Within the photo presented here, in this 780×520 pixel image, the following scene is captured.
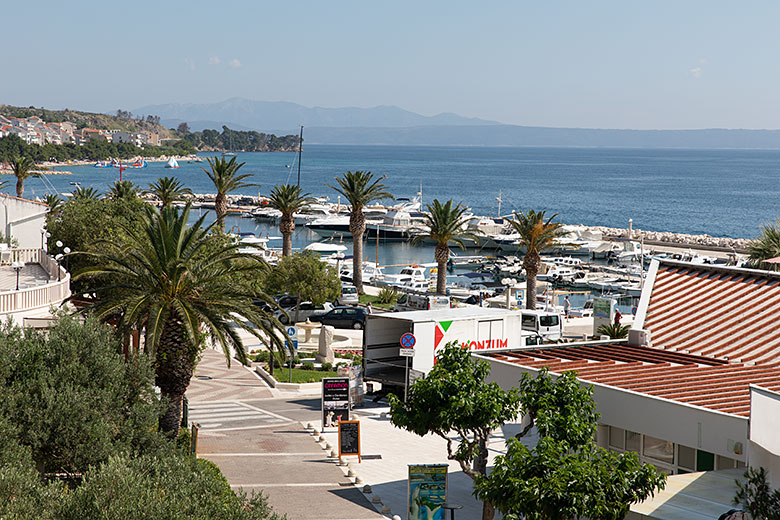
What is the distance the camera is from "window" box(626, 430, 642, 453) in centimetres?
1698

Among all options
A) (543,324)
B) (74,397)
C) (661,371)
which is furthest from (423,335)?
(74,397)

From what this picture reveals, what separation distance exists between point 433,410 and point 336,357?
69.6 ft

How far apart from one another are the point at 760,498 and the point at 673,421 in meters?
4.58

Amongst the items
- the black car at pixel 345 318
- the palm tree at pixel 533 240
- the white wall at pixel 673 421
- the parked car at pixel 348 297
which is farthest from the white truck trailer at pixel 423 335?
the parked car at pixel 348 297

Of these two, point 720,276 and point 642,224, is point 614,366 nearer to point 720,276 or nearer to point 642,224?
point 720,276

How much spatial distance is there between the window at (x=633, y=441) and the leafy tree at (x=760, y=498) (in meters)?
4.62

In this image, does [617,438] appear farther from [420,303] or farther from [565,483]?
[420,303]

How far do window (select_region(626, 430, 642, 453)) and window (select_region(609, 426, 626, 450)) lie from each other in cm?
8

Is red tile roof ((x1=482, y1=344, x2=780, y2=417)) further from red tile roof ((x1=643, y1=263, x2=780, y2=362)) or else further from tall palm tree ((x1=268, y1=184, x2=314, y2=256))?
tall palm tree ((x1=268, y1=184, x2=314, y2=256))

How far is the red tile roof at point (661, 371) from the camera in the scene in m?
17.0

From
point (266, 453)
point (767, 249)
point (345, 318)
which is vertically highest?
point (767, 249)

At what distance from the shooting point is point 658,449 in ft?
54.8

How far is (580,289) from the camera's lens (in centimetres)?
7300

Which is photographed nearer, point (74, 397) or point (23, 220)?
point (74, 397)
